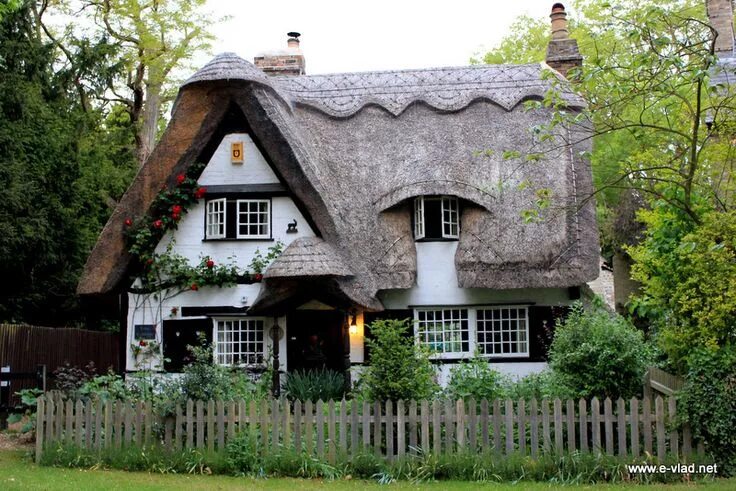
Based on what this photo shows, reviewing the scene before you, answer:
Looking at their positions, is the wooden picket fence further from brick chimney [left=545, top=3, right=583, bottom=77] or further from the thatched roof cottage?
brick chimney [left=545, top=3, right=583, bottom=77]

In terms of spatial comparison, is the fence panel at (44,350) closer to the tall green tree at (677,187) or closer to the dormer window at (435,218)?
the dormer window at (435,218)

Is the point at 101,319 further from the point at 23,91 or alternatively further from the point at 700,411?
the point at 700,411

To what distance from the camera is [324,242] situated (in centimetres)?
1488

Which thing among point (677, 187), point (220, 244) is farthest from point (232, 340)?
point (677, 187)

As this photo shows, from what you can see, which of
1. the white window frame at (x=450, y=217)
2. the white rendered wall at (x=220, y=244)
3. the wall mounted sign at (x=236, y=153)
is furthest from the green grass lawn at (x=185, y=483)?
the white window frame at (x=450, y=217)

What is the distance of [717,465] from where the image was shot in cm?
930

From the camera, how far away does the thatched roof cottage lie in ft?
49.8

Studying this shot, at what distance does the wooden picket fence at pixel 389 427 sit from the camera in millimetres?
9633

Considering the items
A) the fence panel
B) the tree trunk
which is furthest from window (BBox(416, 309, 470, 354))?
the tree trunk

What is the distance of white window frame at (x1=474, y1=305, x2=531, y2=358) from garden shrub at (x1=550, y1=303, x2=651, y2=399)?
526 centimetres

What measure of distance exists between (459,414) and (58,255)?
13244 mm

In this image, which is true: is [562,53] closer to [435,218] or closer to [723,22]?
[723,22]

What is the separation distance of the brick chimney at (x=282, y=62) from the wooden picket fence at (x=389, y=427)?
40.3 feet

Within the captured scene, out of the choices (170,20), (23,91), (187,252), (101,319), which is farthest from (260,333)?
(170,20)
